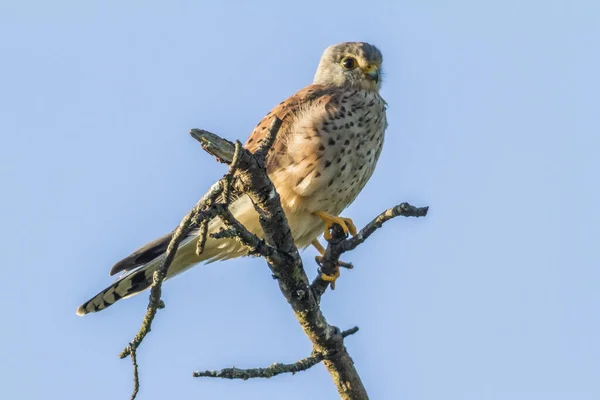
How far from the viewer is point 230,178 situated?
3.42 meters

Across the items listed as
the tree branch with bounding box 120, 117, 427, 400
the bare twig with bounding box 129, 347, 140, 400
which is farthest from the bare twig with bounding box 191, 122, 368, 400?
the bare twig with bounding box 129, 347, 140, 400

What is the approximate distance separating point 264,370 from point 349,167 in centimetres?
192

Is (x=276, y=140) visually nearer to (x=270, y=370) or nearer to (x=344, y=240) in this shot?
(x=344, y=240)

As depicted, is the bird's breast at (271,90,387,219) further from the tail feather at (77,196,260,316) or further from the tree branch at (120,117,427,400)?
the tree branch at (120,117,427,400)

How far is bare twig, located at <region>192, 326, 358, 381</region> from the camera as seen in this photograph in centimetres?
364

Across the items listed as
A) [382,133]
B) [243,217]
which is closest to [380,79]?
[382,133]

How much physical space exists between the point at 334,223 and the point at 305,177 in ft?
1.09

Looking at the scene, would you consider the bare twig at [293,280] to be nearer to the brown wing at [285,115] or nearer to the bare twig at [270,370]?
the bare twig at [270,370]

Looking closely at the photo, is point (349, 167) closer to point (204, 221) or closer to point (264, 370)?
point (264, 370)

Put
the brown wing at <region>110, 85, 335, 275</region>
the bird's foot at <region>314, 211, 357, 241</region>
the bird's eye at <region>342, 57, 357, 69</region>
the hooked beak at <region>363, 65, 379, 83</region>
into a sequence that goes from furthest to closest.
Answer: the bird's eye at <region>342, 57, 357, 69</region>
the hooked beak at <region>363, 65, 379, 83</region>
the brown wing at <region>110, 85, 335, 275</region>
the bird's foot at <region>314, 211, 357, 241</region>

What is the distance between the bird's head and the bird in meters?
0.42

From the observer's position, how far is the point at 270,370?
154 inches

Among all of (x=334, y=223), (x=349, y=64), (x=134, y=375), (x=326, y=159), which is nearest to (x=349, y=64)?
(x=349, y=64)

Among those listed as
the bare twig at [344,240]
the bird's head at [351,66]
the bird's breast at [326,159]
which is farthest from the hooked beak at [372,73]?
the bare twig at [344,240]
